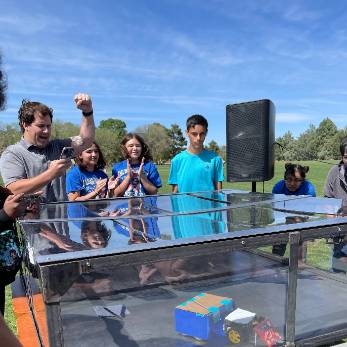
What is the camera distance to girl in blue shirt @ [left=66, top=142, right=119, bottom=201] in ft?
11.6

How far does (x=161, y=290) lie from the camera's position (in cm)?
→ 230

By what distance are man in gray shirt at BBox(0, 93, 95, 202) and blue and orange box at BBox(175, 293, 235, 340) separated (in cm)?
114

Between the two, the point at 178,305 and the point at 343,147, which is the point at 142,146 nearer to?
the point at 343,147

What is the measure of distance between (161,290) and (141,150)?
71.1 inches

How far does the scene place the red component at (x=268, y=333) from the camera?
1786 millimetres

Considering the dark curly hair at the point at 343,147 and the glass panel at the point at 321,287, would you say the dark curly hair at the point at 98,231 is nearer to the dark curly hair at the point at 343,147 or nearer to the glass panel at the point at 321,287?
the glass panel at the point at 321,287

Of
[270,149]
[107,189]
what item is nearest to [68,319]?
[107,189]

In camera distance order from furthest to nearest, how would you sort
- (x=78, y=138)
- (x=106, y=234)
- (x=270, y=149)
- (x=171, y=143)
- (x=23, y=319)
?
(x=171, y=143) < (x=270, y=149) < (x=78, y=138) < (x=23, y=319) < (x=106, y=234)

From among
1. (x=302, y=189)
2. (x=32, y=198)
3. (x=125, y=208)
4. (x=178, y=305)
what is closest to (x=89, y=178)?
(x=125, y=208)

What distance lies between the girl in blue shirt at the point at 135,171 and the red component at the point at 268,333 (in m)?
1.96

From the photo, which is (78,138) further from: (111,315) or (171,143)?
(171,143)

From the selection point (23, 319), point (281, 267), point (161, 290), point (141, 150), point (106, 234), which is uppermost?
point (141, 150)

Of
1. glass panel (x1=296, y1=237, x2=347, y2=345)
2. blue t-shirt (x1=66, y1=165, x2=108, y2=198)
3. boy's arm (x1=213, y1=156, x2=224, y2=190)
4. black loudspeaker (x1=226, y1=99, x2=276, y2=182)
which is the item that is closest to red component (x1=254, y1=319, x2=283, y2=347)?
glass panel (x1=296, y1=237, x2=347, y2=345)

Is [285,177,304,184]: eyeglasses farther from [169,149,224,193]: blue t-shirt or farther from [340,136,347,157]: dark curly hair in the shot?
[169,149,224,193]: blue t-shirt
